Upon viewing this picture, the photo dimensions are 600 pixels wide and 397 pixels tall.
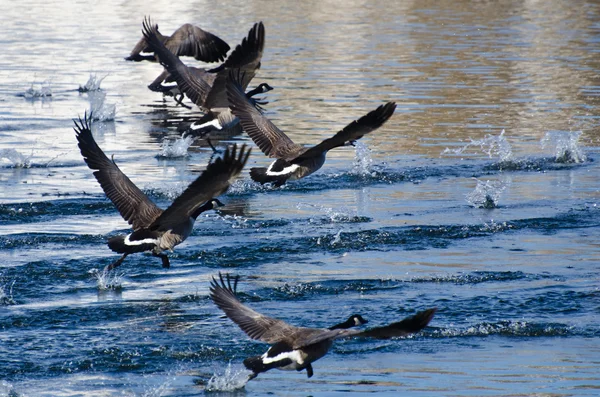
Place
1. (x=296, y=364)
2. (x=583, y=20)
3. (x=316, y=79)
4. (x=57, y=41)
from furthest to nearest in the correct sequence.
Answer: (x=583, y=20) → (x=57, y=41) → (x=316, y=79) → (x=296, y=364)

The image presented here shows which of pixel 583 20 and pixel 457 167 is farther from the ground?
pixel 583 20

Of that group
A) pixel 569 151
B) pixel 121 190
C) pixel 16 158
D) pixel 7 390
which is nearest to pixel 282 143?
pixel 121 190

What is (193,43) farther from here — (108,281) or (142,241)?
(142,241)

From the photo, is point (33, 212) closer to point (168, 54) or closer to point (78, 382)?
point (168, 54)

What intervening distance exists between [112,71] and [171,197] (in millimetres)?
13275

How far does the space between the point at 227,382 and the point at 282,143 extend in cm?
459

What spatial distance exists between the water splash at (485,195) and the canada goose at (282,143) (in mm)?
2474

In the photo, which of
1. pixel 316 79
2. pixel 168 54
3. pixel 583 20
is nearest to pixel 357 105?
pixel 316 79

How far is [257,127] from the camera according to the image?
1202cm

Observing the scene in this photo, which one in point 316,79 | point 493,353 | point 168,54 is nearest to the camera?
point 493,353

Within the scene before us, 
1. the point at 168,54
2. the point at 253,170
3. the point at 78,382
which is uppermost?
the point at 168,54

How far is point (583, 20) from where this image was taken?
1578 inches

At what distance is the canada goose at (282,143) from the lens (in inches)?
366

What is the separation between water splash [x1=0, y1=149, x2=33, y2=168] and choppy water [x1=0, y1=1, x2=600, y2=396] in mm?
21
